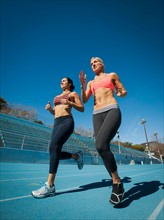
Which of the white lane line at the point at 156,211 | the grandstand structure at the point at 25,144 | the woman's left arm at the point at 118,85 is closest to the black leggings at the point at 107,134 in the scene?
the woman's left arm at the point at 118,85

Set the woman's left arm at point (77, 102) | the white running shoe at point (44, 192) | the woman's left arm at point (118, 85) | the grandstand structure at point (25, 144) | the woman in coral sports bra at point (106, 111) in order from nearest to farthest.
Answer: the woman in coral sports bra at point (106, 111), the woman's left arm at point (118, 85), the white running shoe at point (44, 192), the woman's left arm at point (77, 102), the grandstand structure at point (25, 144)

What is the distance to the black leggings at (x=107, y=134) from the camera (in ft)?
6.03

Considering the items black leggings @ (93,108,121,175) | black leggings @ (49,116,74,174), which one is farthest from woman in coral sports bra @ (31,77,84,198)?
black leggings @ (93,108,121,175)

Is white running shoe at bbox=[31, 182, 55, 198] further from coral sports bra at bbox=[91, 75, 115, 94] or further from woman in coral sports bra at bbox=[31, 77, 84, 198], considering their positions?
coral sports bra at bbox=[91, 75, 115, 94]

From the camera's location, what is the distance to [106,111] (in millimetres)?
2074

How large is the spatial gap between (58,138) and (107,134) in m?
0.93

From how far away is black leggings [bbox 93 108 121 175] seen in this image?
1.84 m

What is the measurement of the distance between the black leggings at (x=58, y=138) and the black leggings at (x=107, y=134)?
2.17ft

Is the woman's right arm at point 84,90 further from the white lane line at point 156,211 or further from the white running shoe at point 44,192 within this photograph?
the white lane line at point 156,211

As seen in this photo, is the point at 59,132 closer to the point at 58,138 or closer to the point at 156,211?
the point at 58,138

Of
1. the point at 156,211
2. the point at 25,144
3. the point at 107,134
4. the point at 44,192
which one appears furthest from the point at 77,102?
the point at 25,144

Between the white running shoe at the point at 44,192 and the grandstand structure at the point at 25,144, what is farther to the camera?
the grandstand structure at the point at 25,144

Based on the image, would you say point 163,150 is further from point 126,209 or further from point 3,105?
point 126,209

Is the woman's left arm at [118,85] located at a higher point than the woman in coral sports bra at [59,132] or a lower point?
higher
